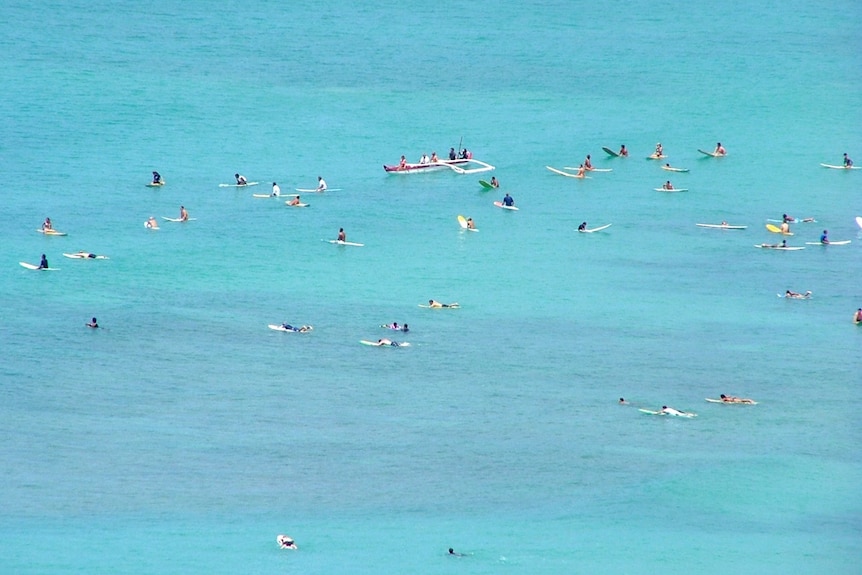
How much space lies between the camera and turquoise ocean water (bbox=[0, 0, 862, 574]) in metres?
67.8

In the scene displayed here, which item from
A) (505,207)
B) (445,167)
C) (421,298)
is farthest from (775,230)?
(421,298)

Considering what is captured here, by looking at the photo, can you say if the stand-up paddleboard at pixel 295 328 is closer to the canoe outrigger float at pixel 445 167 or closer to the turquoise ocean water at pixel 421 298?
the turquoise ocean water at pixel 421 298

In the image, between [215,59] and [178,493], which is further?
[215,59]

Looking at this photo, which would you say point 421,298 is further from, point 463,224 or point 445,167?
point 445,167

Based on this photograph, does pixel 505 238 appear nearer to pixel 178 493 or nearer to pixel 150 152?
pixel 150 152

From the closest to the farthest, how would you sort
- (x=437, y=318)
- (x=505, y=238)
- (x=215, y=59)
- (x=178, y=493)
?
(x=178, y=493) → (x=437, y=318) → (x=505, y=238) → (x=215, y=59)

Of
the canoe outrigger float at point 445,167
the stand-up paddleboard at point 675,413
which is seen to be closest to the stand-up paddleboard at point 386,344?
the stand-up paddleboard at point 675,413

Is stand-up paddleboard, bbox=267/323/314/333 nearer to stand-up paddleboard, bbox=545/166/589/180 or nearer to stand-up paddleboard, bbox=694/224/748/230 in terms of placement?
stand-up paddleboard, bbox=694/224/748/230

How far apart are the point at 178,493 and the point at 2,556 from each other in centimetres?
746

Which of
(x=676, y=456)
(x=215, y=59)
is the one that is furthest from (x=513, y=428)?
(x=215, y=59)

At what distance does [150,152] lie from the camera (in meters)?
117

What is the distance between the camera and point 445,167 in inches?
4528

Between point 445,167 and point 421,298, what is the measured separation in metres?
25.2

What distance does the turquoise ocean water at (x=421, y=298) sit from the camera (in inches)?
2670
